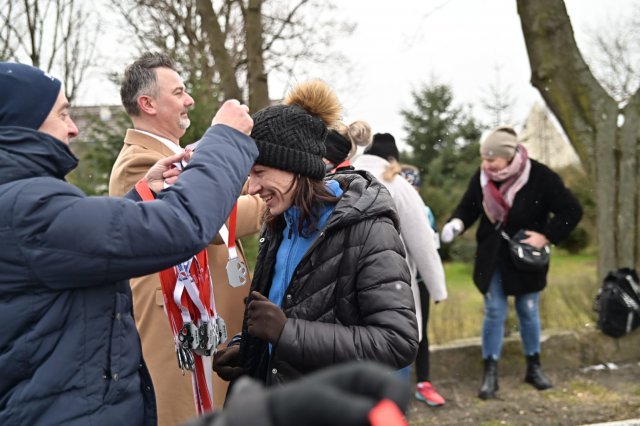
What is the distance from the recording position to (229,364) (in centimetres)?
235

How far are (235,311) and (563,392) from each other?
3.48 meters

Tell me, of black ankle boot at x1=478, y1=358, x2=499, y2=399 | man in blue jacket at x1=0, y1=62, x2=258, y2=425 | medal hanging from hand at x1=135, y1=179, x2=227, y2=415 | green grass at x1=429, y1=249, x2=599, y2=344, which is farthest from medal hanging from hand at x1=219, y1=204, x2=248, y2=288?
green grass at x1=429, y1=249, x2=599, y2=344

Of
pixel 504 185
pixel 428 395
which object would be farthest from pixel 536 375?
pixel 504 185

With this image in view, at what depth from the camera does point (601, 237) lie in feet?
19.8

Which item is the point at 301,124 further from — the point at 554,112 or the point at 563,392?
the point at 554,112

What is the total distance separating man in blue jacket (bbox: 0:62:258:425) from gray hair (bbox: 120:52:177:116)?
1.14 meters

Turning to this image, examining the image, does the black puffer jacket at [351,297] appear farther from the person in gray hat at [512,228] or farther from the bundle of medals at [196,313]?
the person in gray hat at [512,228]

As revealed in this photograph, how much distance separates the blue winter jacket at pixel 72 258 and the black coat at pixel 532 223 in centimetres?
374

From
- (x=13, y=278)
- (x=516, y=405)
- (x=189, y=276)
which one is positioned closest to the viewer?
(x=13, y=278)

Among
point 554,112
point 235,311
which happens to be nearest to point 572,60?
point 554,112

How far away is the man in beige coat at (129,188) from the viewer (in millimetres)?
2791

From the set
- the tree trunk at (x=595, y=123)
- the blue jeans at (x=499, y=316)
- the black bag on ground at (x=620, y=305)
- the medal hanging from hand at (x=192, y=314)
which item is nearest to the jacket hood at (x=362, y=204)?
the medal hanging from hand at (x=192, y=314)

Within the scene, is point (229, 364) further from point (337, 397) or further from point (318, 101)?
point (337, 397)

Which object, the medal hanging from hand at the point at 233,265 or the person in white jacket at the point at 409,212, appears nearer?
the medal hanging from hand at the point at 233,265
